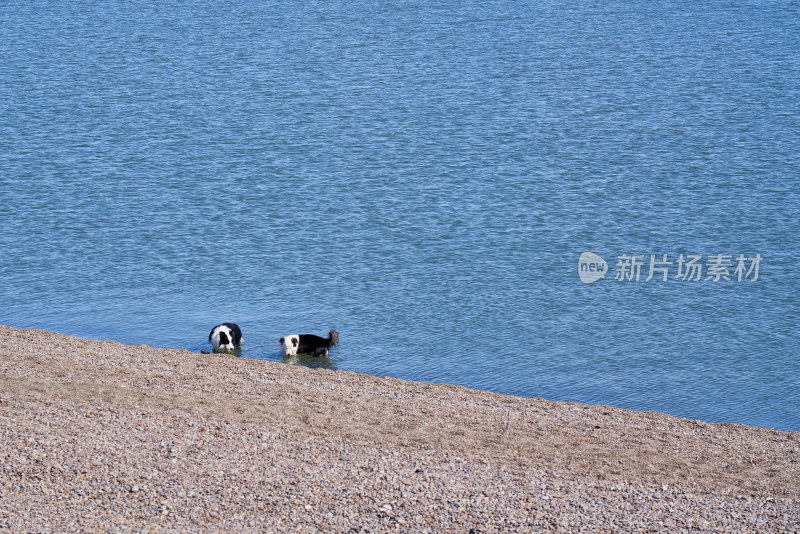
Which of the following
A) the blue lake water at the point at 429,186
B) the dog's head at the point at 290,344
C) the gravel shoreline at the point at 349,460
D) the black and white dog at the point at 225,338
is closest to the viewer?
the gravel shoreline at the point at 349,460

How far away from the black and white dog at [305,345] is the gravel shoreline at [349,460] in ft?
5.06

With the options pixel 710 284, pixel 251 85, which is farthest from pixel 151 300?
pixel 251 85

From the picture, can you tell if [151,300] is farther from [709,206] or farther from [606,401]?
[709,206]

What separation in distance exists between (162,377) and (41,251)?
10.3 meters

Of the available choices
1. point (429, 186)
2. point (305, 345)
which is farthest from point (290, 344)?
point (429, 186)

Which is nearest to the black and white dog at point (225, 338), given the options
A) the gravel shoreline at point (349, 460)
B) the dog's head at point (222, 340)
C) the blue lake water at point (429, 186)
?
the dog's head at point (222, 340)

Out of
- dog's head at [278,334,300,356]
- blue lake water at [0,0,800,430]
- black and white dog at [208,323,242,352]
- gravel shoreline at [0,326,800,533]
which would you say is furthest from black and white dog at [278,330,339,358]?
gravel shoreline at [0,326,800,533]

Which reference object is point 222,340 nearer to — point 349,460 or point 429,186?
point 349,460

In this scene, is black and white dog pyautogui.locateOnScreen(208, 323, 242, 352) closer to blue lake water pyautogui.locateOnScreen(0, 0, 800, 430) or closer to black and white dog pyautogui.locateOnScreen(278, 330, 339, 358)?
blue lake water pyautogui.locateOnScreen(0, 0, 800, 430)

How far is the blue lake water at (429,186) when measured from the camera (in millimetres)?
18469

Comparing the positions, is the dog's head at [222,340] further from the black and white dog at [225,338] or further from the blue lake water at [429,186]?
the blue lake water at [429,186]

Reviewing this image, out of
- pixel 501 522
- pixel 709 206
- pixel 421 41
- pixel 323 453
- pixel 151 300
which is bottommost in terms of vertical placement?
pixel 501 522

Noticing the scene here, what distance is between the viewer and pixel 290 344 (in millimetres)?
16969

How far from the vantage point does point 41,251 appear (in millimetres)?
23531
